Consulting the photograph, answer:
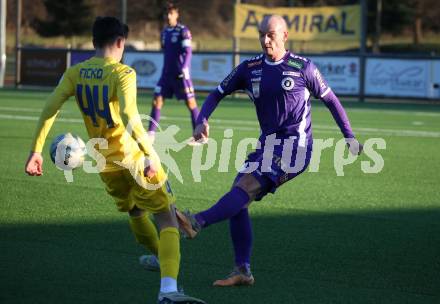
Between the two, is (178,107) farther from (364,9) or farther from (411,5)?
(411,5)

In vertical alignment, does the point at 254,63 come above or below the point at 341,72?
below

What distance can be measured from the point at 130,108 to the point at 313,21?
27.1 m

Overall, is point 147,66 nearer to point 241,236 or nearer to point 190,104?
point 190,104

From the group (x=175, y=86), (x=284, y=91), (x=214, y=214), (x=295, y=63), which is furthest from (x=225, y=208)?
(x=175, y=86)

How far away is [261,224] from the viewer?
917 cm

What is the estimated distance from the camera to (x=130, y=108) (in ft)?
19.4

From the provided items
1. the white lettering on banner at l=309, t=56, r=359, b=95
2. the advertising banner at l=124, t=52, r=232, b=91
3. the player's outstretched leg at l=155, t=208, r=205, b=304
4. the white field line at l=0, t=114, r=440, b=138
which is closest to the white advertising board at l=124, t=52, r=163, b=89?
the advertising banner at l=124, t=52, r=232, b=91

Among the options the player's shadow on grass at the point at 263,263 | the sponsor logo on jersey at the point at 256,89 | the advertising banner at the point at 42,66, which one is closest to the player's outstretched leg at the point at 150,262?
the player's shadow on grass at the point at 263,263

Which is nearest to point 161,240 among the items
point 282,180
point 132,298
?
point 132,298

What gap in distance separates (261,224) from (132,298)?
120 inches

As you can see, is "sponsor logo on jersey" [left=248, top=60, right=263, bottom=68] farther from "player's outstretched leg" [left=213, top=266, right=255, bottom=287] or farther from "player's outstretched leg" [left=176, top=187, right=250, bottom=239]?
"player's outstretched leg" [left=213, top=266, right=255, bottom=287]

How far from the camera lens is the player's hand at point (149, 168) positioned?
5984 mm

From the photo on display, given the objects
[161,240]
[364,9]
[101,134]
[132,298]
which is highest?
[364,9]

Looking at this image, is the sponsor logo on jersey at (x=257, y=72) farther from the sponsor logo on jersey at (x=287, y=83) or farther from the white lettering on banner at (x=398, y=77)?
the white lettering on banner at (x=398, y=77)
